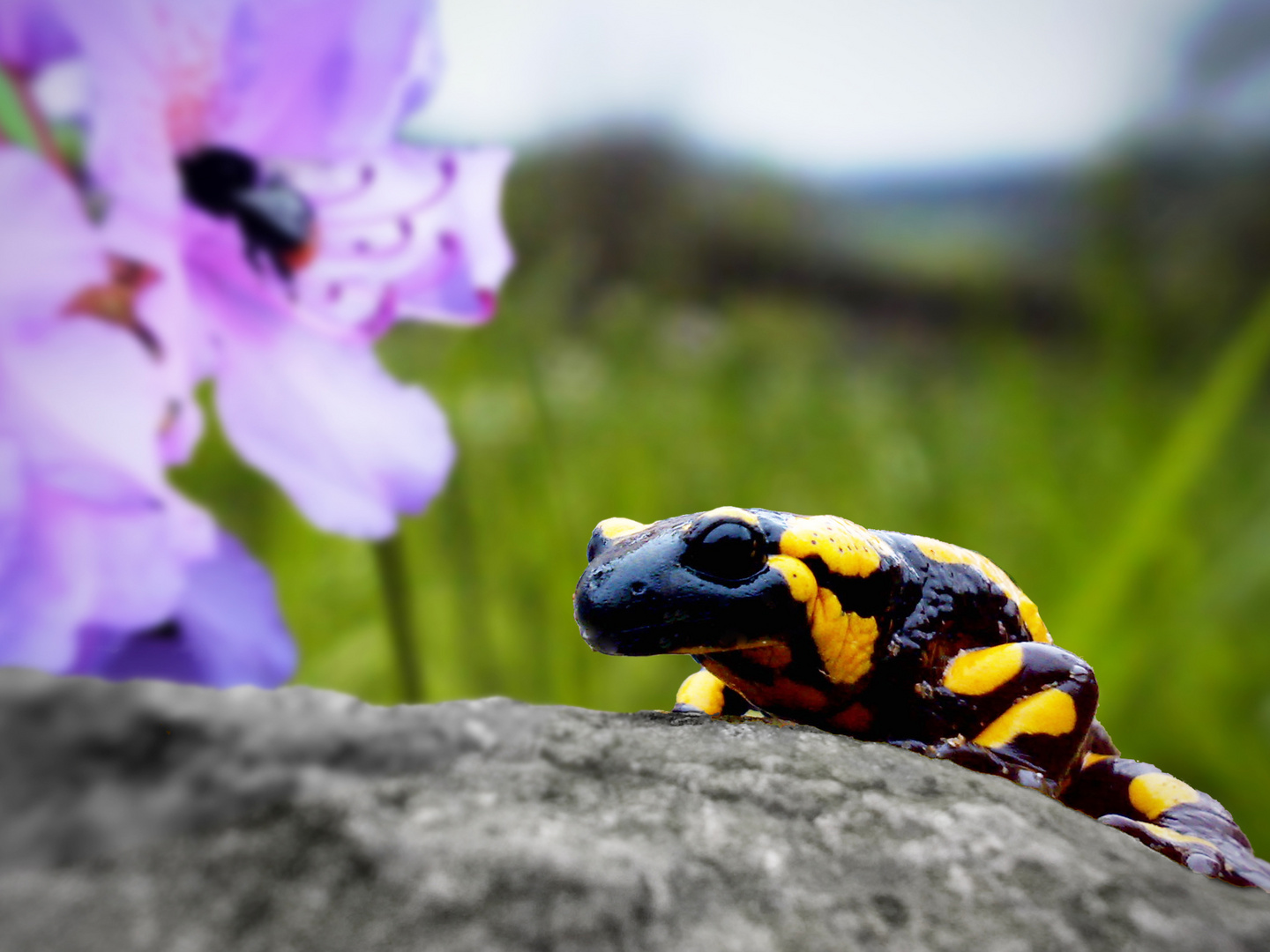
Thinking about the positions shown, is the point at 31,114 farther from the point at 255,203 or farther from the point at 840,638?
the point at 840,638

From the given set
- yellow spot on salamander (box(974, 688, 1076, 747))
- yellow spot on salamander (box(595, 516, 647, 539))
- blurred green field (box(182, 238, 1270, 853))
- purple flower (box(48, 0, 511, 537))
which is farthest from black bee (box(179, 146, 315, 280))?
yellow spot on salamander (box(974, 688, 1076, 747))

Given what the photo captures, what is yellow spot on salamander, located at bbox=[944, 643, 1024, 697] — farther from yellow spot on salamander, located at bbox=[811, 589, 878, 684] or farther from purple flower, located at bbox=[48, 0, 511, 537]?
purple flower, located at bbox=[48, 0, 511, 537]

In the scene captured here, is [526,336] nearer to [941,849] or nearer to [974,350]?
[974,350]

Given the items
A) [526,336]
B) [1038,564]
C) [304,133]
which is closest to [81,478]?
[304,133]

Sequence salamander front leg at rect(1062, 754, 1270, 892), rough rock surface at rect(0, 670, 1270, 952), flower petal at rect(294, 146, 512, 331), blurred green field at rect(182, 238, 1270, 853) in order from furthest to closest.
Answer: blurred green field at rect(182, 238, 1270, 853) → flower petal at rect(294, 146, 512, 331) → salamander front leg at rect(1062, 754, 1270, 892) → rough rock surface at rect(0, 670, 1270, 952)

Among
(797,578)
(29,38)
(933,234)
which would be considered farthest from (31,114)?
(933,234)
